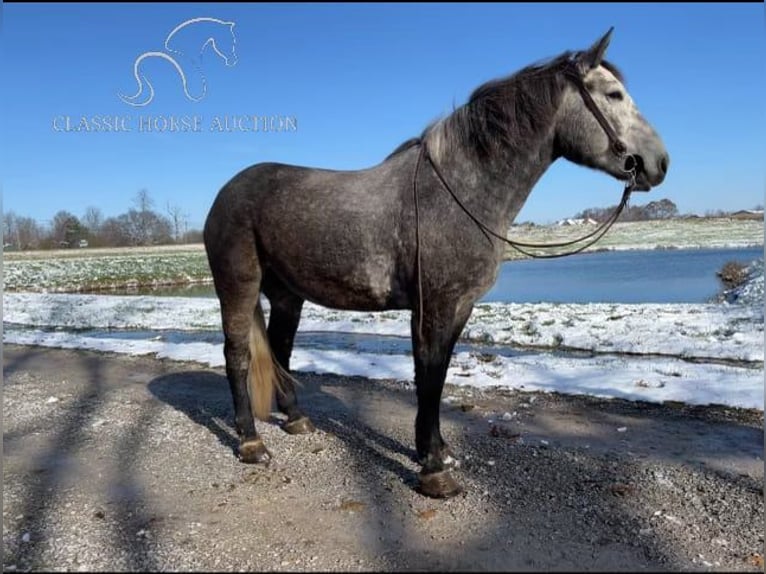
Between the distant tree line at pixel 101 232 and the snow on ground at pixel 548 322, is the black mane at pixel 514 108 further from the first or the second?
the distant tree line at pixel 101 232

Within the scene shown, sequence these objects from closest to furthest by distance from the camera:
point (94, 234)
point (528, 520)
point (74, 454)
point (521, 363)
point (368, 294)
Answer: point (528, 520) → point (368, 294) → point (74, 454) → point (521, 363) → point (94, 234)

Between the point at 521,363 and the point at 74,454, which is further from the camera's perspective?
the point at 521,363

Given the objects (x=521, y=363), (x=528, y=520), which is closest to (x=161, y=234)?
(x=521, y=363)

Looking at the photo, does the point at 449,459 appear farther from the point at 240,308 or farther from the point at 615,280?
the point at 615,280

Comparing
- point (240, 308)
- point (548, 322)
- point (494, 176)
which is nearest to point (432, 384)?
point (494, 176)

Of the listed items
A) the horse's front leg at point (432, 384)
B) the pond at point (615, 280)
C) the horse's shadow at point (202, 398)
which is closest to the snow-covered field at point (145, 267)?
the pond at point (615, 280)

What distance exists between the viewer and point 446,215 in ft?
12.0

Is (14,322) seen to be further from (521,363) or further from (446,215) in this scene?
(446,215)

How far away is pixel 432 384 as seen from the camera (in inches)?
150

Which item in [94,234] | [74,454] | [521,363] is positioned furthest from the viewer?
[94,234]

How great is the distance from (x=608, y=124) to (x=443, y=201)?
112 cm

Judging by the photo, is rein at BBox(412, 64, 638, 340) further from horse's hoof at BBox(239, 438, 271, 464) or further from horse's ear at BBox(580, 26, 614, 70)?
horse's hoof at BBox(239, 438, 271, 464)

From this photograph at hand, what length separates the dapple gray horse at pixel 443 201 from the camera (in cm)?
359

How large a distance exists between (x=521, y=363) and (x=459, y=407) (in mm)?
2467
